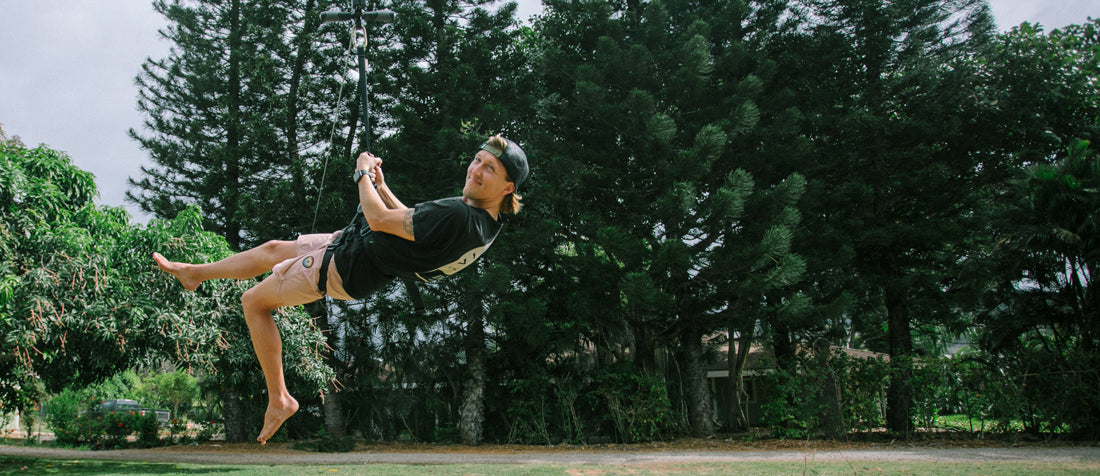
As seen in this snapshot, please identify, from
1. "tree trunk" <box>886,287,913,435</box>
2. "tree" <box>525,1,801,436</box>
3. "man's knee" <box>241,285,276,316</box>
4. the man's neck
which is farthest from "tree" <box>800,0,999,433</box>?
"man's knee" <box>241,285,276,316</box>

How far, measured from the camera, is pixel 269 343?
322 cm

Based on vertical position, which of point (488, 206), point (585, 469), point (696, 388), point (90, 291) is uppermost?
point (90, 291)

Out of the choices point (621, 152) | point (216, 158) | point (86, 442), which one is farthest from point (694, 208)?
point (86, 442)

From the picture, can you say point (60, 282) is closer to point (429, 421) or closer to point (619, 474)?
point (619, 474)

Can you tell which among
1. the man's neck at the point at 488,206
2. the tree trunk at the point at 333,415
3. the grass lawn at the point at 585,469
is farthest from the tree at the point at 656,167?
the man's neck at the point at 488,206

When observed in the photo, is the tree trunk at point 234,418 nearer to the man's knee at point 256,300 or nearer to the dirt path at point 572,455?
the dirt path at point 572,455

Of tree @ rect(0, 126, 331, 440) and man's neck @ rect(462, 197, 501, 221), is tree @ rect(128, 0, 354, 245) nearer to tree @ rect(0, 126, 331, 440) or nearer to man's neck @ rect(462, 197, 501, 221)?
tree @ rect(0, 126, 331, 440)

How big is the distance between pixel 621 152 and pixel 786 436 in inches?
278

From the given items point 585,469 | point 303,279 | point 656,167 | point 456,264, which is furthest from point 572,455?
point 303,279

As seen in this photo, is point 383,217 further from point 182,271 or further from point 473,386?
point 473,386

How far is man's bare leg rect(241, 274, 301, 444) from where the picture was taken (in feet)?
10.3

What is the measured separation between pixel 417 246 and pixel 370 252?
23cm

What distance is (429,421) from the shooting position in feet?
57.5

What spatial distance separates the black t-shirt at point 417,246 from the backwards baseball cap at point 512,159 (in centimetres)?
23
